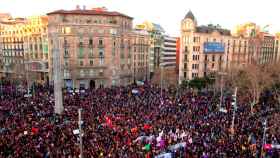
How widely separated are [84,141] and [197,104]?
17492 mm

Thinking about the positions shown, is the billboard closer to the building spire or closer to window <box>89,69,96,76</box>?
the building spire

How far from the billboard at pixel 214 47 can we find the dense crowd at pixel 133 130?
99.8 feet

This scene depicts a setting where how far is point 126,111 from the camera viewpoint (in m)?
29.3

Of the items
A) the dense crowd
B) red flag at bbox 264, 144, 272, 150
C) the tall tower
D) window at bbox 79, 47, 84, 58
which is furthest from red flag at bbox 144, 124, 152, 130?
the tall tower

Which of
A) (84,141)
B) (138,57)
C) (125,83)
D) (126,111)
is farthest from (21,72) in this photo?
(84,141)

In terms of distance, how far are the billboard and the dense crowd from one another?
30414 millimetres

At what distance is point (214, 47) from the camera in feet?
208

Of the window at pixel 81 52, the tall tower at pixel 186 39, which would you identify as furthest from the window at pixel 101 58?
the tall tower at pixel 186 39

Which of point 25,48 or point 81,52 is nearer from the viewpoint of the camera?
point 81,52

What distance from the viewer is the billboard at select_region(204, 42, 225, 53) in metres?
62.5

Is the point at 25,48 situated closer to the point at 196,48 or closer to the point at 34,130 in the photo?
the point at 196,48

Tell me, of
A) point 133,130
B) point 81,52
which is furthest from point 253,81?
point 81,52

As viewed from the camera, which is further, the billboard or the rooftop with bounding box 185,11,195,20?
the billboard

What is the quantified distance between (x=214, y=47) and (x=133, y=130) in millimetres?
45624
